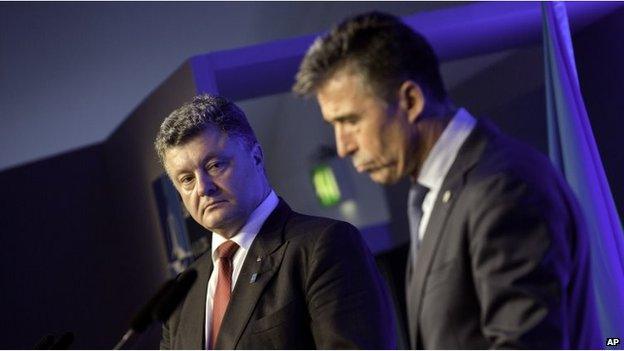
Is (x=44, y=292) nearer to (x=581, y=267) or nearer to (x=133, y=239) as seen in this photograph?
(x=133, y=239)

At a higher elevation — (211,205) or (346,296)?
Answer: (211,205)

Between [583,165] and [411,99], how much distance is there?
2.64 metres

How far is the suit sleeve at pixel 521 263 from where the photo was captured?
5.22ft

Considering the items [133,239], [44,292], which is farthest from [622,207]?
[44,292]

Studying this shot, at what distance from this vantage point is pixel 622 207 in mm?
5441

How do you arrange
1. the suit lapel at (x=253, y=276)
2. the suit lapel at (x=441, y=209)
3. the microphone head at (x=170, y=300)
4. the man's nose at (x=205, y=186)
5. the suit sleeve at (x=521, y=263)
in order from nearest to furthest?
the suit sleeve at (x=521, y=263) < the suit lapel at (x=441, y=209) < the microphone head at (x=170, y=300) < the suit lapel at (x=253, y=276) < the man's nose at (x=205, y=186)

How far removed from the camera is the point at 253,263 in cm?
245

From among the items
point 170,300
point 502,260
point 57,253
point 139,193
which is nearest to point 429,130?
point 502,260

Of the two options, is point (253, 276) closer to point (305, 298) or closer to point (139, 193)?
point (305, 298)

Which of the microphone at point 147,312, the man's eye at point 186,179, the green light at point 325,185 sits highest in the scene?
the man's eye at point 186,179

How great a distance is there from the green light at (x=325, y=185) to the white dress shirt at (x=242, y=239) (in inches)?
200

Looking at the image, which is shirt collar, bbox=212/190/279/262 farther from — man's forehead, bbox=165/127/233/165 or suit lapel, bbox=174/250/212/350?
man's forehead, bbox=165/127/233/165

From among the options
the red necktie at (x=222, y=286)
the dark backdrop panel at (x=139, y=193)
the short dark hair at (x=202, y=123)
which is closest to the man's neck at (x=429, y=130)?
the red necktie at (x=222, y=286)

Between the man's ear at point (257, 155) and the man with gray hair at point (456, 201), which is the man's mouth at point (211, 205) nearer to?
the man's ear at point (257, 155)
